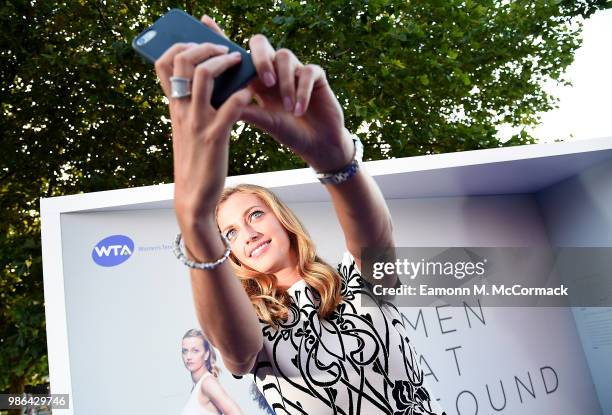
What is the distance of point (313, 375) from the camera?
1.85 meters

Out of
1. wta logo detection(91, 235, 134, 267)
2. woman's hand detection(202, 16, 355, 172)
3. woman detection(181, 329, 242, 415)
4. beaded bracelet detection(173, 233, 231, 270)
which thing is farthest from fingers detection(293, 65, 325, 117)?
wta logo detection(91, 235, 134, 267)

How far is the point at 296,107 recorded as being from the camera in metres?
1.17

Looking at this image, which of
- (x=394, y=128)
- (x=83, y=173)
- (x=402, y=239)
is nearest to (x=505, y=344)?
(x=402, y=239)

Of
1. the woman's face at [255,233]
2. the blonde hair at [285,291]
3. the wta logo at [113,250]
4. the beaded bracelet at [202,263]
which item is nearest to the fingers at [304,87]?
the beaded bracelet at [202,263]

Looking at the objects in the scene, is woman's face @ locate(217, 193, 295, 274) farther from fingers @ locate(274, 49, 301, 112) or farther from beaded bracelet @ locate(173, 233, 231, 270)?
fingers @ locate(274, 49, 301, 112)

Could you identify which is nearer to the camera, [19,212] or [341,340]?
[341,340]

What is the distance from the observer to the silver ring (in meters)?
1.03

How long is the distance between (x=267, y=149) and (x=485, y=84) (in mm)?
2781

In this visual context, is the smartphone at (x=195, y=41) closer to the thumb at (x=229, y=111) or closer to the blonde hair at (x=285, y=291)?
the thumb at (x=229, y=111)

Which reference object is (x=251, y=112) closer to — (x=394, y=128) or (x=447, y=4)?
(x=394, y=128)

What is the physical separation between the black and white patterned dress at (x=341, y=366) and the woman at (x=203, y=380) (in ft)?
8.91

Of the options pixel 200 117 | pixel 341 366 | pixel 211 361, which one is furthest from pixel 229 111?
pixel 211 361

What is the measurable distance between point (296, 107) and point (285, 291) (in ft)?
3.11

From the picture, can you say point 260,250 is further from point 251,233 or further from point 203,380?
point 203,380
